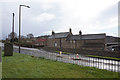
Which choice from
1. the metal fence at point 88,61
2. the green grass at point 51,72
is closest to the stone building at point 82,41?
the metal fence at point 88,61

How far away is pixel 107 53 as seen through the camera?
1820 centimetres

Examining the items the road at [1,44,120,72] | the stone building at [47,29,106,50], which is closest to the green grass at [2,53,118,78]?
the road at [1,44,120,72]

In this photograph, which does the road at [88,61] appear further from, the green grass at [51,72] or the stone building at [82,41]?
the stone building at [82,41]

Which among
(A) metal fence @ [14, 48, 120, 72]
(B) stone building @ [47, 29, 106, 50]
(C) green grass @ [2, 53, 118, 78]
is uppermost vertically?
(B) stone building @ [47, 29, 106, 50]

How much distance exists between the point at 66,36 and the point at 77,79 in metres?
42.6

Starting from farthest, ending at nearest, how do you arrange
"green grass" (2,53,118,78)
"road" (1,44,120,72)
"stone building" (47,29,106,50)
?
"stone building" (47,29,106,50), "road" (1,44,120,72), "green grass" (2,53,118,78)

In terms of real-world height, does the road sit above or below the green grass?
below

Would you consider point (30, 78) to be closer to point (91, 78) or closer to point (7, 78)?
point (7, 78)

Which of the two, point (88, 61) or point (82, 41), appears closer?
point (88, 61)

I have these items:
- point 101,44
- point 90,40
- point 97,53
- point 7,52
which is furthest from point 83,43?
point 7,52

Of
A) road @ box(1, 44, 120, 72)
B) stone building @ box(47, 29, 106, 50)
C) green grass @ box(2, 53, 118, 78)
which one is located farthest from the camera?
stone building @ box(47, 29, 106, 50)

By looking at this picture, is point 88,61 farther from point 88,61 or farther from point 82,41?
point 82,41

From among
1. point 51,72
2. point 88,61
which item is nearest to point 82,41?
point 88,61

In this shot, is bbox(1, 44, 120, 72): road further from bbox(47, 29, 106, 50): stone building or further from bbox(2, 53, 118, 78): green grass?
bbox(47, 29, 106, 50): stone building
